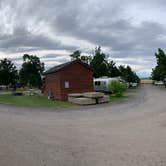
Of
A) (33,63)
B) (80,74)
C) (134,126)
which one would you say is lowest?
(134,126)

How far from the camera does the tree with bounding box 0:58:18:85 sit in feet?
265

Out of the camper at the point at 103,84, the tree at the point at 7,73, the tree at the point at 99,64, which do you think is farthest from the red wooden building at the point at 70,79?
the tree at the point at 7,73

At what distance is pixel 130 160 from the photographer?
670 centimetres

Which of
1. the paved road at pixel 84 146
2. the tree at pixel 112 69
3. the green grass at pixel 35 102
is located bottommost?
the paved road at pixel 84 146

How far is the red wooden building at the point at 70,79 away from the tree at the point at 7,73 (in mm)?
50327

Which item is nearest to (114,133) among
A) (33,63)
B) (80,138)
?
(80,138)

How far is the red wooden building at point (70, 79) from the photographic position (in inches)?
1230

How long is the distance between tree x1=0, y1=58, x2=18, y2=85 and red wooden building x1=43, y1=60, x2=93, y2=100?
50.3 meters

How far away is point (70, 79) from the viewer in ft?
104

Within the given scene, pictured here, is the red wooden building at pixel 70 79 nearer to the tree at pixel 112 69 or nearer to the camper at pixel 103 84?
the camper at pixel 103 84

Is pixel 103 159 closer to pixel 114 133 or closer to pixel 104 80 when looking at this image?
A: pixel 114 133

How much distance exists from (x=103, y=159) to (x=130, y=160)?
65 cm

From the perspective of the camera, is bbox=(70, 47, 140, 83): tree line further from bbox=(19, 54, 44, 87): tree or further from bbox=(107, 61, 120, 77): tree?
bbox=(19, 54, 44, 87): tree

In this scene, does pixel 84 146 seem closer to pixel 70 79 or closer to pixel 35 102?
pixel 35 102
